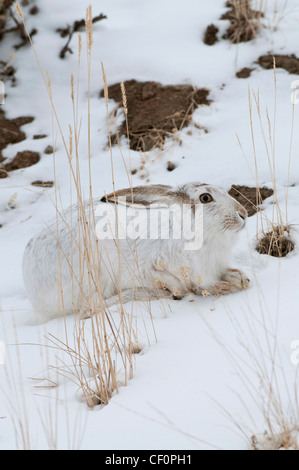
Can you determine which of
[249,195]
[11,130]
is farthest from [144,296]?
[11,130]

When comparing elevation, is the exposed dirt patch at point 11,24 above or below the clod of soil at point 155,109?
above

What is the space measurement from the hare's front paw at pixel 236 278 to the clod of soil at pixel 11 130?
2.88 metres

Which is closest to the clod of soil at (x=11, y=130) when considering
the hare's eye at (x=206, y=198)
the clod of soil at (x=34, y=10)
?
the clod of soil at (x=34, y=10)

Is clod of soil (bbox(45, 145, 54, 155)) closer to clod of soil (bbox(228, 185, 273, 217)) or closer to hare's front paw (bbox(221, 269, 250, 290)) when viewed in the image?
clod of soil (bbox(228, 185, 273, 217))

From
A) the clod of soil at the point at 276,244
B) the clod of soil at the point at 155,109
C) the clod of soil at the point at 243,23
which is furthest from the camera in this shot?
the clod of soil at the point at 243,23

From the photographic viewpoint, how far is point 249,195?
4020 mm

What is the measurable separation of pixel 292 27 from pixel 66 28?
2.32 m

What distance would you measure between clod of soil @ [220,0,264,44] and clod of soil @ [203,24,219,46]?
0.32 ft

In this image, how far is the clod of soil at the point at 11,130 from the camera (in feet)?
17.7

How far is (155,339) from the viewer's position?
8.75ft

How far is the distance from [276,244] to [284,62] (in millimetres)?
2605

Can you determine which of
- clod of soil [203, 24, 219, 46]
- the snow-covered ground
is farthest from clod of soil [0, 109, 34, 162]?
clod of soil [203, 24, 219, 46]

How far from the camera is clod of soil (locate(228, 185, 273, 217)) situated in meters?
3.89

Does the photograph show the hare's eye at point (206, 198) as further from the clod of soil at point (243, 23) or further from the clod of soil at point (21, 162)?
the clod of soil at point (243, 23)
